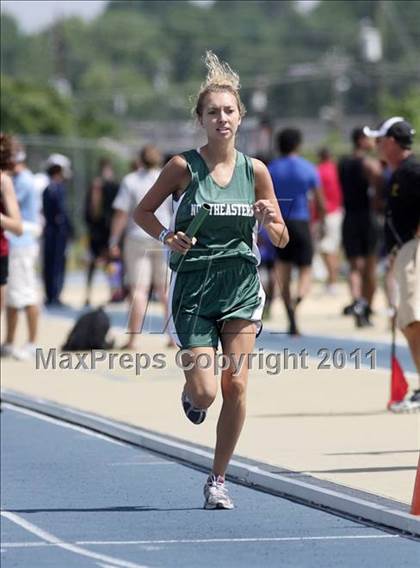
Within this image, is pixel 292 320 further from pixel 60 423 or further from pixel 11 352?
pixel 60 423

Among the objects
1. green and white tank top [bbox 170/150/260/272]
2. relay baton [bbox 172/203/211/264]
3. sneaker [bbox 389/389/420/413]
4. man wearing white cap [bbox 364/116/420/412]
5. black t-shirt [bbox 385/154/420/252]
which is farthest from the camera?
sneaker [bbox 389/389/420/413]

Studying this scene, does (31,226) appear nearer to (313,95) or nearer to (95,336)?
(95,336)

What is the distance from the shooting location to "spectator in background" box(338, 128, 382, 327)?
20719 mm

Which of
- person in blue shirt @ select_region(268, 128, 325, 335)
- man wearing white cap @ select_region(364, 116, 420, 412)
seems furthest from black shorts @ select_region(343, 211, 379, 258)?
man wearing white cap @ select_region(364, 116, 420, 412)

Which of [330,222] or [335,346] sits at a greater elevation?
[330,222]

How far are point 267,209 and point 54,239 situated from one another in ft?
59.2

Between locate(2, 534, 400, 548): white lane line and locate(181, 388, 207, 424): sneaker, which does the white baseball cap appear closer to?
locate(181, 388, 207, 424): sneaker

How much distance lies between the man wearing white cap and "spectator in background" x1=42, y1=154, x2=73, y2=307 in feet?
44.6

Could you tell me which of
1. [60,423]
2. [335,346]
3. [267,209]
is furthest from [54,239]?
[267,209]

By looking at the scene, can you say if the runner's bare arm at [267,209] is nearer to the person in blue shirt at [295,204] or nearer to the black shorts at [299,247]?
the person in blue shirt at [295,204]

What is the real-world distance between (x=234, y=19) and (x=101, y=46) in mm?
16484

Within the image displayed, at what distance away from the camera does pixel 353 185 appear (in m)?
21.0

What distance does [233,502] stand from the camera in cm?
945

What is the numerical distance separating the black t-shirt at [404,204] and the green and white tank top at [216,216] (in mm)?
3287
